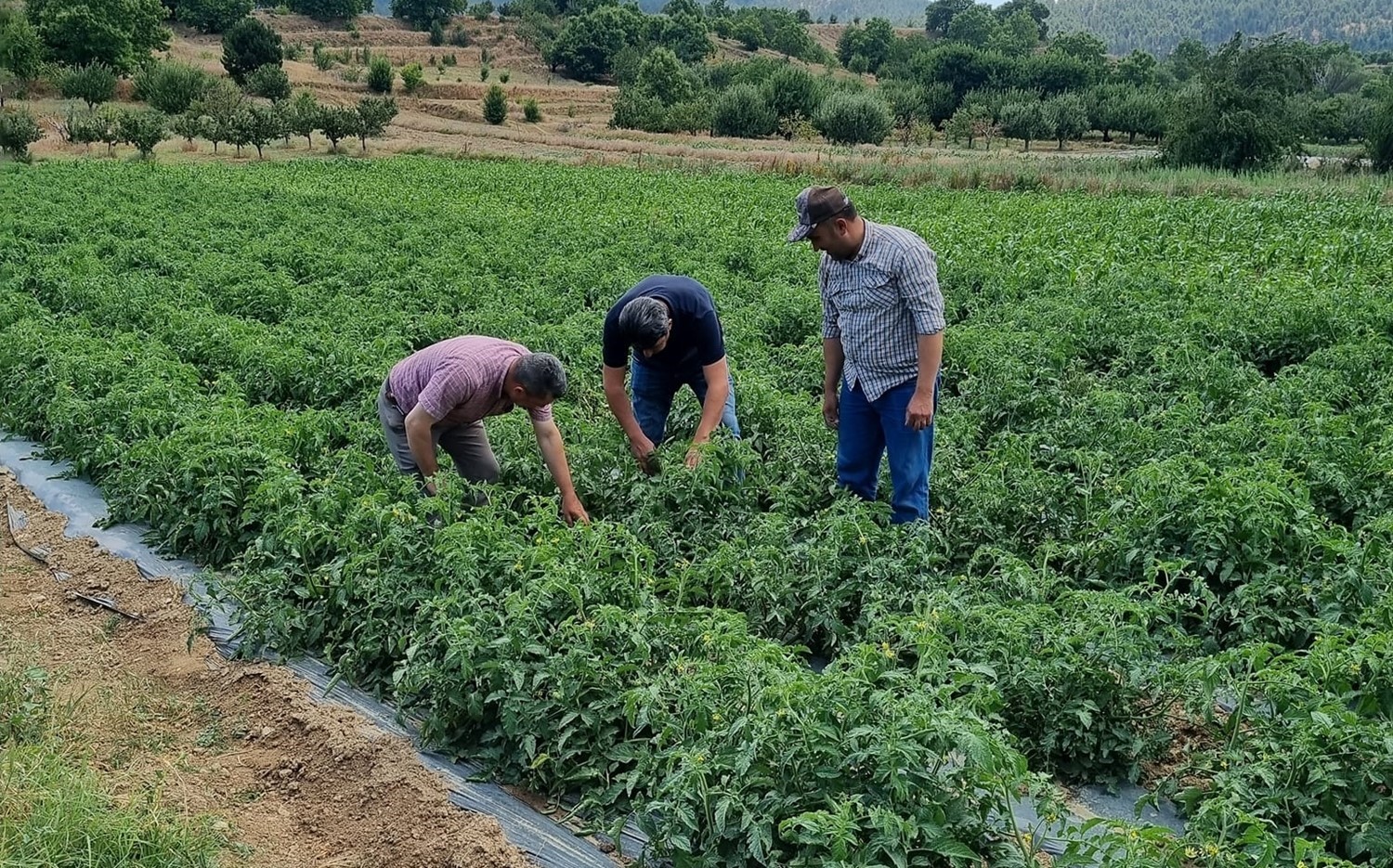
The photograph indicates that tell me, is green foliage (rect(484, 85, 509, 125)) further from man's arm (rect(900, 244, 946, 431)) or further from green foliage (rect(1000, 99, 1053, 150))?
man's arm (rect(900, 244, 946, 431))

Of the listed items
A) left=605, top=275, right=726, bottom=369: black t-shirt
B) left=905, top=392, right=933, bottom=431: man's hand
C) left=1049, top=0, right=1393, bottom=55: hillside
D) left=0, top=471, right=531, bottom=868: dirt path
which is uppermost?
left=1049, top=0, right=1393, bottom=55: hillside

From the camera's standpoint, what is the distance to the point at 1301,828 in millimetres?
3303

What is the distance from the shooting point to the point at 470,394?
205 inches

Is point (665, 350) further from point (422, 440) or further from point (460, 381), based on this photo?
point (422, 440)

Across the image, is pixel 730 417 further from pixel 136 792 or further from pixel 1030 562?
pixel 136 792

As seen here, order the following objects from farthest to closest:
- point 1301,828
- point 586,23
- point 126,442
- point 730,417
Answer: point 586,23, point 126,442, point 730,417, point 1301,828

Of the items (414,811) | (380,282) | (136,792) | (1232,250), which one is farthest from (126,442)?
(1232,250)

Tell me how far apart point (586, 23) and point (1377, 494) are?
8680 centimetres

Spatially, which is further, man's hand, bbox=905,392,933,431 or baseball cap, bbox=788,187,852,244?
man's hand, bbox=905,392,933,431

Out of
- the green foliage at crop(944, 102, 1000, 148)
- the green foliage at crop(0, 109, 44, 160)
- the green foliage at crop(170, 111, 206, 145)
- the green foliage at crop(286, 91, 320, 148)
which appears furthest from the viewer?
the green foliage at crop(944, 102, 1000, 148)

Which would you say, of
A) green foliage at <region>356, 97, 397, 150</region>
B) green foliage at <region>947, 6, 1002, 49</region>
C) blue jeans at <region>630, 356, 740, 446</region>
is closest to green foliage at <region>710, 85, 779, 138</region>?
green foliage at <region>356, 97, 397, 150</region>

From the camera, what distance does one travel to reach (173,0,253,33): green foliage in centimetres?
8275

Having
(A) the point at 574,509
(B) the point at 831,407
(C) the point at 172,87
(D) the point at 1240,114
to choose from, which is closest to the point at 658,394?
(B) the point at 831,407

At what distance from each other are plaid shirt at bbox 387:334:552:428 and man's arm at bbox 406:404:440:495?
0.18 feet
